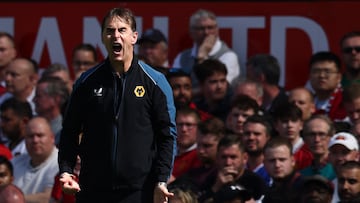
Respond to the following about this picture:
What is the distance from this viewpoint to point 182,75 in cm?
1233

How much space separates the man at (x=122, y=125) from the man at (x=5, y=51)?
251 inches

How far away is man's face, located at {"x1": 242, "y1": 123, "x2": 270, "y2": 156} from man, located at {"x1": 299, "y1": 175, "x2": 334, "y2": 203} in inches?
47.8

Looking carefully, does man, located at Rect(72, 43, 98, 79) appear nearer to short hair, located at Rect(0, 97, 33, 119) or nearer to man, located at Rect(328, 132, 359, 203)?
short hair, located at Rect(0, 97, 33, 119)

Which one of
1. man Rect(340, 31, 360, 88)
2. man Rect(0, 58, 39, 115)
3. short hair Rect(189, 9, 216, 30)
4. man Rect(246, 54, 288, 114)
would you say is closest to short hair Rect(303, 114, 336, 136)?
man Rect(340, 31, 360, 88)

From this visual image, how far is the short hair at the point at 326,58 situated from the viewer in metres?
12.1

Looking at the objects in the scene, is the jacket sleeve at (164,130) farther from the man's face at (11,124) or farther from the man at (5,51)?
the man at (5,51)

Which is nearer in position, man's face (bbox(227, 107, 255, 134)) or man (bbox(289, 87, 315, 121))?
man's face (bbox(227, 107, 255, 134))

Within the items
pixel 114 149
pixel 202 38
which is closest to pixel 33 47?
pixel 202 38

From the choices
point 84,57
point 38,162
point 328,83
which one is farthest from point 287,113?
point 84,57

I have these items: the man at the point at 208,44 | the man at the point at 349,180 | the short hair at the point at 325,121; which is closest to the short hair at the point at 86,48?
the man at the point at 208,44

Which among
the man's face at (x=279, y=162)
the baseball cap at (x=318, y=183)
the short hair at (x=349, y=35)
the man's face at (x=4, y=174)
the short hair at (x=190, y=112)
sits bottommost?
the man's face at (x=4, y=174)

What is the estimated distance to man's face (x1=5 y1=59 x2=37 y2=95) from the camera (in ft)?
43.8

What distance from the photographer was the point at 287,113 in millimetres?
11461

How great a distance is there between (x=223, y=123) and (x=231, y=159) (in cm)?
91
